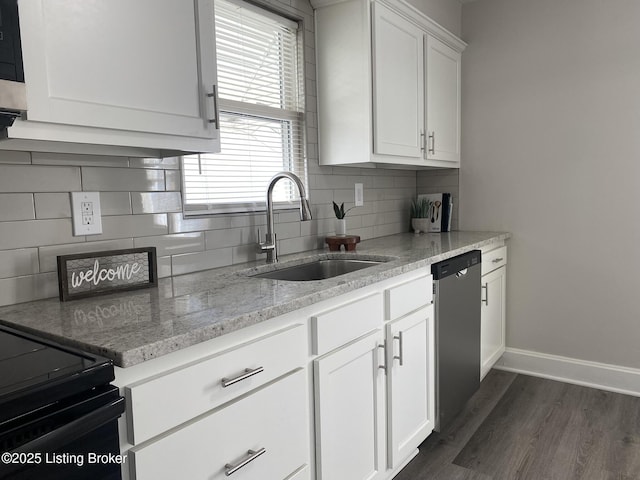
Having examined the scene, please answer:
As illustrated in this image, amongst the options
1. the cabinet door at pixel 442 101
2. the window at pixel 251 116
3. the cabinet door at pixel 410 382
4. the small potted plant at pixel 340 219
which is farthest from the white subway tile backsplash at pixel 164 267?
the cabinet door at pixel 442 101

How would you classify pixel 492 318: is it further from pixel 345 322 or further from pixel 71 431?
pixel 71 431

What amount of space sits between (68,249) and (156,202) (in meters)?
0.36

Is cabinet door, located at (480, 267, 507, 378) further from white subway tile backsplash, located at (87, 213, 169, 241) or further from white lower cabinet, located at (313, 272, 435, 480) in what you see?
white subway tile backsplash, located at (87, 213, 169, 241)

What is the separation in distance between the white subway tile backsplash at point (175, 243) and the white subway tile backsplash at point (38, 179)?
0.94 feet

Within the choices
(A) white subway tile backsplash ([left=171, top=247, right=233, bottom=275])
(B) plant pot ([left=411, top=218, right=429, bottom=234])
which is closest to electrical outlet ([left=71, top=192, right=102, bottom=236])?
(A) white subway tile backsplash ([left=171, top=247, right=233, bottom=275])

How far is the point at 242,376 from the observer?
1.16 m

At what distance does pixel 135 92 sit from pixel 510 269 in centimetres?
Answer: 269

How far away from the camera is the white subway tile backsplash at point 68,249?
1402 millimetres

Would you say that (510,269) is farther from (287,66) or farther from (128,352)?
(128,352)

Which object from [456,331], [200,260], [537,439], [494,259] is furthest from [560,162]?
[200,260]

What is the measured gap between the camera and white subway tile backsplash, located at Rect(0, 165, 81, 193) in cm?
132

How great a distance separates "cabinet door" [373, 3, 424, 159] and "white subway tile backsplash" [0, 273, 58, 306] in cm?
153

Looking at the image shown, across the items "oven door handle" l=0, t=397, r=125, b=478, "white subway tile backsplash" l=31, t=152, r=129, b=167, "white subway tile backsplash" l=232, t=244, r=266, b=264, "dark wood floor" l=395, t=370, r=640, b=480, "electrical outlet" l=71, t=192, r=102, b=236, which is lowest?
"dark wood floor" l=395, t=370, r=640, b=480

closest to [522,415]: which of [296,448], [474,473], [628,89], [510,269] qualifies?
[474,473]
